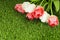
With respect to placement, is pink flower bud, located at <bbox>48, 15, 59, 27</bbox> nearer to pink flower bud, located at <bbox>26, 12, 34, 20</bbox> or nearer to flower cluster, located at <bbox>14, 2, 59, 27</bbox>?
flower cluster, located at <bbox>14, 2, 59, 27</bbox>

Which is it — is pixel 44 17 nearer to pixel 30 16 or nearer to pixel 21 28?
pixel 30 16

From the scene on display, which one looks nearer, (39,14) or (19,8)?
(39,14)

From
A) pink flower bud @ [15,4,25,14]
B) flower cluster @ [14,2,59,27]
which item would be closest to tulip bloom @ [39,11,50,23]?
flower cluster @ [14,2,59,27]

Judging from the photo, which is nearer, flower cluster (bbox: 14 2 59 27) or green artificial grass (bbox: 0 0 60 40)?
green artificial grass (bbox: 0 0 60 40)

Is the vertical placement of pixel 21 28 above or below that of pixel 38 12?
below

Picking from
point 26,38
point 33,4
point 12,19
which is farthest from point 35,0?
point 26,38

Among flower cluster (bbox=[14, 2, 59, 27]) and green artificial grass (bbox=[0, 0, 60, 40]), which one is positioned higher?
flower cluster (bbox=[14, 2, 59, 27])

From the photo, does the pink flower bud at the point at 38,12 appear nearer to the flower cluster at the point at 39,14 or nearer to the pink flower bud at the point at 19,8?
the flower cluster at the point at 39,14

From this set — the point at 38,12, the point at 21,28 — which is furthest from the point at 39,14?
the point at 21,28

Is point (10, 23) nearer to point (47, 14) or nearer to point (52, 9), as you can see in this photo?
point (47, 14)
